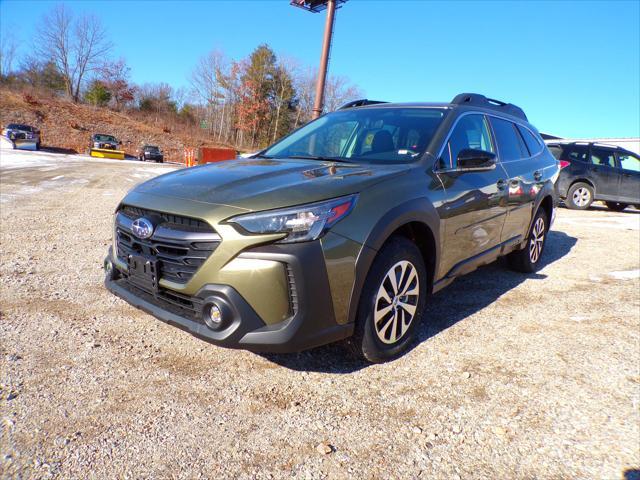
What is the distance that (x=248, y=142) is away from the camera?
169 feet

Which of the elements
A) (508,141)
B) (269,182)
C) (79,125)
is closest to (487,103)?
(508,141)

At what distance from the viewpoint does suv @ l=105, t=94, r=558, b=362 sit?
2100 millimetres

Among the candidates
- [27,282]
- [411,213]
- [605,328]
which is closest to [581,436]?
[411,213]

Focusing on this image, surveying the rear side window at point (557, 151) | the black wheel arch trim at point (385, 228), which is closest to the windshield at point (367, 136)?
the black wheel arch trim at point (385, 228)

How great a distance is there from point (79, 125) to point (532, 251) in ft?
142

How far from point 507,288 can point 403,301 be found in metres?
2.16

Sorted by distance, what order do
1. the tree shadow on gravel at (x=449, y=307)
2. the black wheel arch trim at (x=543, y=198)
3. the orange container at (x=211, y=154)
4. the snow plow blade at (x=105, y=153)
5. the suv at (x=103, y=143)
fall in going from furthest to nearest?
1. the suv at (x=103, y=143)
2. the snow plow blade at (x=105, y=153)
3. the orange container at (x=211, y=154)
4. the black wheel arch trim at (x=543, y=198)
5. the tree shadow on gravel at (x=449, y=307)

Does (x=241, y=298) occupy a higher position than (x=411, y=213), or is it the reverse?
(x=411, y=213)

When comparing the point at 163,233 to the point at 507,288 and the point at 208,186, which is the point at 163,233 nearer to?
the point at 208,186

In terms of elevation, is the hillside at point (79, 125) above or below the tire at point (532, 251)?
above

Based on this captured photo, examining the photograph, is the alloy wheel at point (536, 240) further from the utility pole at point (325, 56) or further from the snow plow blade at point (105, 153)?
the snow plow blade at point (105, 153)

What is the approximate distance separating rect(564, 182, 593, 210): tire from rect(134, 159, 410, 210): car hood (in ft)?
36.6

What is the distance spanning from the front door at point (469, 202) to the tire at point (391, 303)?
1.18ft

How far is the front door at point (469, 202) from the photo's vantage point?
9.99ft
